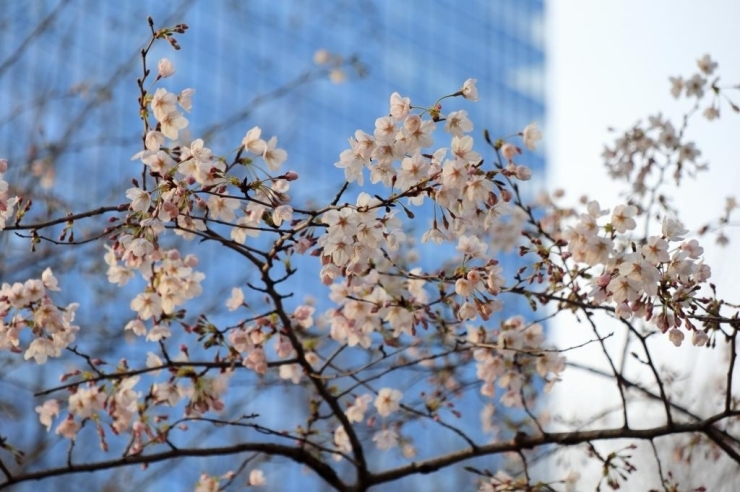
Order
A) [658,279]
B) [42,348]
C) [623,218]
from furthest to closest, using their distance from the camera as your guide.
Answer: [42,348] → [623,218] → [658,279]

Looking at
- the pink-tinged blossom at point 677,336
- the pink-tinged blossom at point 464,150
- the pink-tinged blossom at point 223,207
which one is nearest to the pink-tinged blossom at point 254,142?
the pink-tinged blossom at point 223,207

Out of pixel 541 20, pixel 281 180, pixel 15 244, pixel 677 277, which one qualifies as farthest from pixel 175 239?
pixel 541 20

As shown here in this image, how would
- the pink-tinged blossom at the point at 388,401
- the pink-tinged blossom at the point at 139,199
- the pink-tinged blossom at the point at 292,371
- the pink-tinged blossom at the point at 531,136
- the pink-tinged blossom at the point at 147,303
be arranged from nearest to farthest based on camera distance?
1. the pink-tinged blossom at the point at 139,199
2. the pink-tinged blossom at the point at 147,303
3. the pink-tinged blossom at the point at 531,136
4. the pink-tinged blossom at the point at 292,371
5. the pink-tinged blossom at the point at 388,401

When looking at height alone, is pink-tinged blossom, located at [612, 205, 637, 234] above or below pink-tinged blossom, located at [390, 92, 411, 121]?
below

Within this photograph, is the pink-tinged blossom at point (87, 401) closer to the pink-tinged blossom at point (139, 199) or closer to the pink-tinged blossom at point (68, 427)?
the pink-tinged blossom at point (68, 427)

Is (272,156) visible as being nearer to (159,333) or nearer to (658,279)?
(159,333)

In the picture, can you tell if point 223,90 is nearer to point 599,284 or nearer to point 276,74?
point 276,74

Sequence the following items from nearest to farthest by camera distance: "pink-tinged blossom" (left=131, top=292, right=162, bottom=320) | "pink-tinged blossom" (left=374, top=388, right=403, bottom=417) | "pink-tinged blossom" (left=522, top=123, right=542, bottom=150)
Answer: "pink-tinged blossom" (left=131, top=292, right=162, bottom=320), "pink-tinged blossom" (left=522, top=123, right=542, bottom=150), "pink-tinged blossom" (left=374, top=388, right=403, bottom=417)

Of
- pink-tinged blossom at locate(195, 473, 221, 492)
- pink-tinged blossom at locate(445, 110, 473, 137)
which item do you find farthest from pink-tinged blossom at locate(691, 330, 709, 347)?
pink-tinged blossom at locate(195, 473, 221, 492)

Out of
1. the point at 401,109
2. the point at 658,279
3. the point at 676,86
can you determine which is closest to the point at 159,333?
the point at 401,109

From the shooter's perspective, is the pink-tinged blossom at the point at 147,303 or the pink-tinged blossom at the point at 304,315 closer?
the pink-tinged blossom at the point at 147,303

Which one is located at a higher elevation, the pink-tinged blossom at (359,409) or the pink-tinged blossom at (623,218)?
the pink-tinged blossom at (359,409)

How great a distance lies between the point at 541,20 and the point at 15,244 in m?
30.2

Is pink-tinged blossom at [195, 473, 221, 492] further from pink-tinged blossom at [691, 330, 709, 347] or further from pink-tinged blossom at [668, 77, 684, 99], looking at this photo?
pink-tinged blossom at [668, 77, 684, 99]
